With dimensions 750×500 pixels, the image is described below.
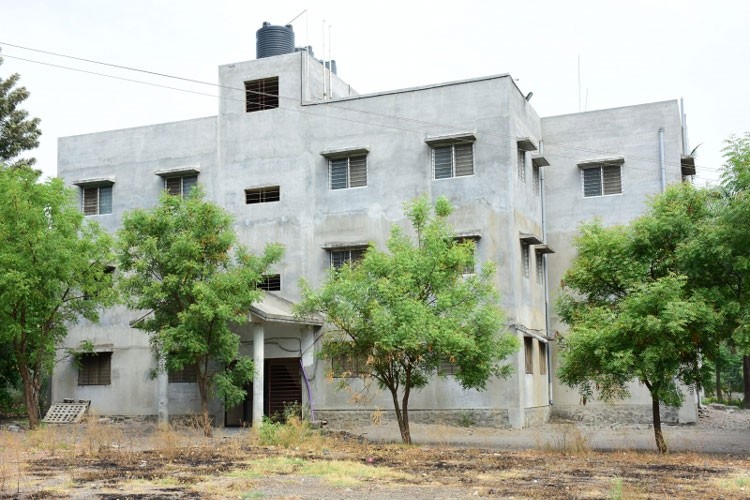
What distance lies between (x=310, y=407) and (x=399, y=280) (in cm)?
850

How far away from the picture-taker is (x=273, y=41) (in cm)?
2925

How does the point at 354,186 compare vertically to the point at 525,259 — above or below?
above

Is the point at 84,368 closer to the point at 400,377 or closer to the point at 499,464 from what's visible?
the point at 400,377

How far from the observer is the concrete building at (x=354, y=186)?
2519 cm

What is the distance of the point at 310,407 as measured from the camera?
83.7 ft

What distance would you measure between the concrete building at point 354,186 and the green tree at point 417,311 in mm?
4843

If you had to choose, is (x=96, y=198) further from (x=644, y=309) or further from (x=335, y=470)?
(x=644, y=309)

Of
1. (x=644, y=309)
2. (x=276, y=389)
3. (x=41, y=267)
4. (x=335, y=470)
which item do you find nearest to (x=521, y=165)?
(x=276, y=389)

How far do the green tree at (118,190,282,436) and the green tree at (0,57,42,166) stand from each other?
1751cm

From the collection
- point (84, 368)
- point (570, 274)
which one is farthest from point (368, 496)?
point (84, 368)

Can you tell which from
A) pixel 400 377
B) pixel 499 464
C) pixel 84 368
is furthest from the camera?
pixel 84 368

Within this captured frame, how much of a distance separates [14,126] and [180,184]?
12722 millimetres

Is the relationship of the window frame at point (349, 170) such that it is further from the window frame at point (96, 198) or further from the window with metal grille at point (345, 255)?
the window frame at point (96, 198)

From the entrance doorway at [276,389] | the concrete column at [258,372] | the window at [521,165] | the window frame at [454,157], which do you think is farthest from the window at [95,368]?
the window at [521,165]
